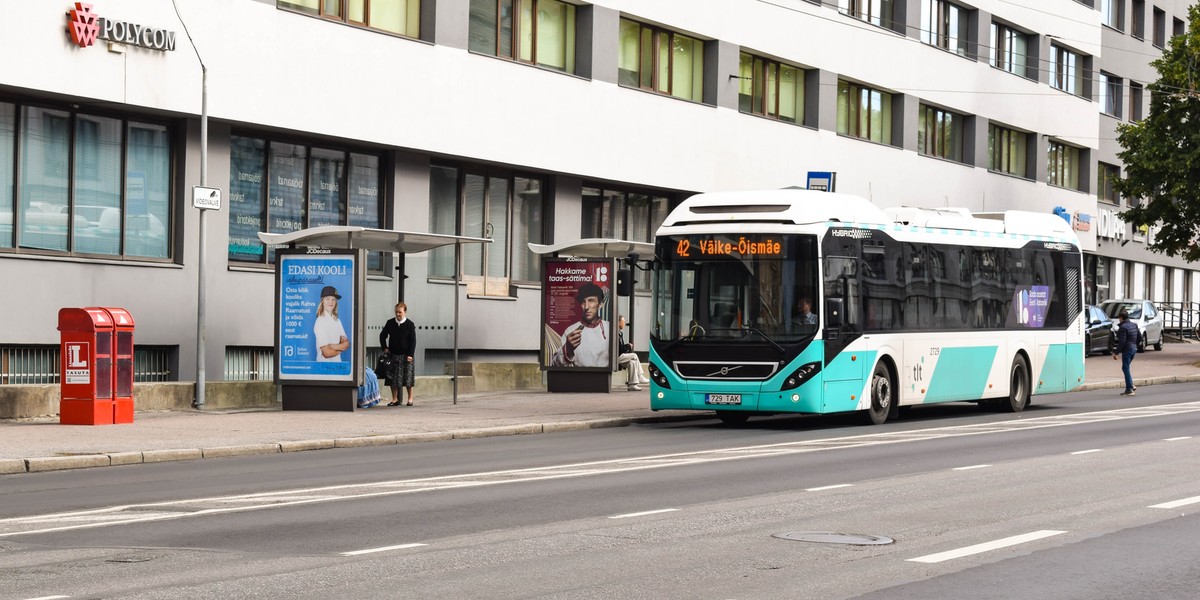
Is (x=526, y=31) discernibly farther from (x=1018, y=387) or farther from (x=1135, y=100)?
(x=1135, y=100)

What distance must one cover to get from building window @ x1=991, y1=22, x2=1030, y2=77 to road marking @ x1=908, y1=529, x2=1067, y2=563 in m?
43.0

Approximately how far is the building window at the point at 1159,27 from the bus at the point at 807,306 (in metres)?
47.9

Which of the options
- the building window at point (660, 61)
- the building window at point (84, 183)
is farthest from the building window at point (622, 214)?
the building window at point (84, 183)

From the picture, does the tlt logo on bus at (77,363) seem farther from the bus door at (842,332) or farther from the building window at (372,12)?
the bus door at (842,332)

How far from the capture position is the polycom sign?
23109 mm

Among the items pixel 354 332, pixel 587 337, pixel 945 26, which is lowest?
pixel 587 337

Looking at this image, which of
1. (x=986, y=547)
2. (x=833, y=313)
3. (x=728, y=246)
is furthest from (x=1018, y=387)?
(x=986, y=547)

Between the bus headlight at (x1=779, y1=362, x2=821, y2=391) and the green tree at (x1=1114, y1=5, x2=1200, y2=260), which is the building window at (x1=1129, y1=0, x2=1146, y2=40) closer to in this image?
the green tree at (x1=1114, y1=5, x2=1200, y2=260)

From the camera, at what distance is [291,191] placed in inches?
1102

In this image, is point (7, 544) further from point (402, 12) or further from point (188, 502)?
point (402, 12)

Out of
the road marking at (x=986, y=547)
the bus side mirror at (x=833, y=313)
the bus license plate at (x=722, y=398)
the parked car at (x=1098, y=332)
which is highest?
the bus side mirror at (x=833, y=313)

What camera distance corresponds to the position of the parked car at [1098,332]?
1927 inches

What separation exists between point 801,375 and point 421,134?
430 inches

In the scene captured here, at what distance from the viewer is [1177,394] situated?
32781 millimetres
